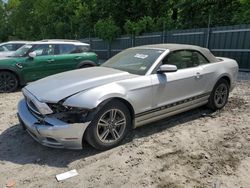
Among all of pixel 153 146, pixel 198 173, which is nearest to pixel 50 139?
pixel 153 146

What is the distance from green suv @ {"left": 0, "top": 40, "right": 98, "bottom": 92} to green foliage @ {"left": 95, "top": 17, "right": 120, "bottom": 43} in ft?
28.5

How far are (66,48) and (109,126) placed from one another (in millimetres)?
5797

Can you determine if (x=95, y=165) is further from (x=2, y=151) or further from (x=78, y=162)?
(x=2, y=151)

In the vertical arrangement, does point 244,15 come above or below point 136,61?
above

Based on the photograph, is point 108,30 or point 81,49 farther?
point 108,30

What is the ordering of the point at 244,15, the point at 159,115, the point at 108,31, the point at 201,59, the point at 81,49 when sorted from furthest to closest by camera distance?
1. the point at 108,31
2. the point at 244,15
3. the point at 81,49
4. the point at 201,59
5. the point at 159,115

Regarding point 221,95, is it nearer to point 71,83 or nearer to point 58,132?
point 71,83

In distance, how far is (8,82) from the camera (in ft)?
25.7

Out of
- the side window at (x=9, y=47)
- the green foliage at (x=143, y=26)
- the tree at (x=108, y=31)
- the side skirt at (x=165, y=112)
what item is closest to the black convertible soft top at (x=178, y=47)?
the side skirt at (x=165, y=112)

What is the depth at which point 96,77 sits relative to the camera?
402 centimetres

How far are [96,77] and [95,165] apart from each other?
1353 mm

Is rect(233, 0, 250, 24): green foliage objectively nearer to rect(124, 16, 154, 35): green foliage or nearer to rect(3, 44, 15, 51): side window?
rect(124, 16, 154, 35): green foliage

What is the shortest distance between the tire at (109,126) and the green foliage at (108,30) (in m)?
14.4

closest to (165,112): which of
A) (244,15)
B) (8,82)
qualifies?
(8,82)
